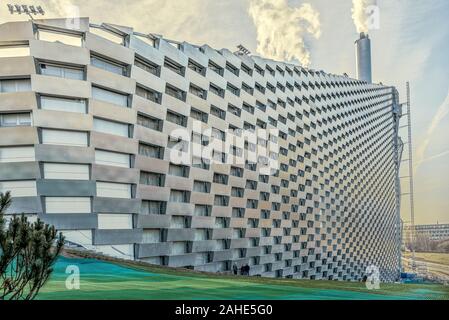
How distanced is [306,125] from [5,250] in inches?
1151

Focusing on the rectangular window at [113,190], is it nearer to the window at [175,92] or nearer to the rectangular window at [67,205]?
the rectangular window at [67,205]

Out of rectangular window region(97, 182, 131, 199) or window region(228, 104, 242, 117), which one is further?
window region(228, 104, 242, 117)

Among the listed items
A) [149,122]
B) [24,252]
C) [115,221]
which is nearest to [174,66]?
[149,122]

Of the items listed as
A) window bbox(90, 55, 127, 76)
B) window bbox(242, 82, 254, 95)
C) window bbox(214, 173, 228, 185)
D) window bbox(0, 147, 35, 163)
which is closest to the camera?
window bbox(0, 147, 35, 163)

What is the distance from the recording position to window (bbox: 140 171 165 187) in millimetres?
15777

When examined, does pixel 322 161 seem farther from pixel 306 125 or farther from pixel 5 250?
pixel 5 250

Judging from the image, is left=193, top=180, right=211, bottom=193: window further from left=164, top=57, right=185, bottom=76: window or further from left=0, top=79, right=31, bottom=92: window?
left=0, top=79, right=31, bottom=92: window

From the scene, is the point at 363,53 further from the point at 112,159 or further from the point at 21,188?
the point at 21,188

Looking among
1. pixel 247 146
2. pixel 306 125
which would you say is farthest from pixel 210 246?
pixel 306 125

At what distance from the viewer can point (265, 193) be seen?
82.3 ft

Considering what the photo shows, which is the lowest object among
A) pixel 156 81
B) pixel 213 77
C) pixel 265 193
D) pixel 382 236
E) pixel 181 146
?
pixel 382 236

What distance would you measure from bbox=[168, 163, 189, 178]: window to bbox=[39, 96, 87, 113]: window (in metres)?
5.18

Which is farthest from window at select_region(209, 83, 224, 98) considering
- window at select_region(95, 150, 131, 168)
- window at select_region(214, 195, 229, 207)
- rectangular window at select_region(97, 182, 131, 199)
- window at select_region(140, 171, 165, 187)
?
rectangular window at select_region(97, 182, 131, 199)
